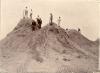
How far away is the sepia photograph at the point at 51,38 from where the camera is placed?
303 inches

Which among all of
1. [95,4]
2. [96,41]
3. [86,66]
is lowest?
[86,66]

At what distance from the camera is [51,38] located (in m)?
8.23

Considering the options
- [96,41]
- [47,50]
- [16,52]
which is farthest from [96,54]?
[16,52]

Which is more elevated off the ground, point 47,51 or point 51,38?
point 51,38

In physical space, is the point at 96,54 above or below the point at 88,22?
below

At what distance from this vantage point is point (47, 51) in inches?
310

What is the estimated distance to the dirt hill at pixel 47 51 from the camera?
7.65 metres

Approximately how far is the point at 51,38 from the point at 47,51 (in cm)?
47

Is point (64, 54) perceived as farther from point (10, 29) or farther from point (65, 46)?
point (10, 29)

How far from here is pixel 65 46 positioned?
8109mm

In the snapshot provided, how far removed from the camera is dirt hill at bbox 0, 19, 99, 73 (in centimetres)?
765

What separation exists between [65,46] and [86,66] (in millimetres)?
704

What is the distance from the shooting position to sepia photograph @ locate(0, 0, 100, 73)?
303 inches

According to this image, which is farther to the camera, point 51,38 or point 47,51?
point 51,38
